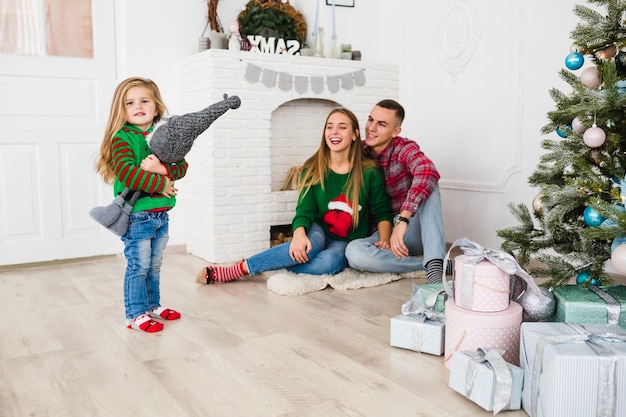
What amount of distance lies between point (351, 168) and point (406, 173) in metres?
0.28

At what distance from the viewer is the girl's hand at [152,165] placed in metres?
2.12

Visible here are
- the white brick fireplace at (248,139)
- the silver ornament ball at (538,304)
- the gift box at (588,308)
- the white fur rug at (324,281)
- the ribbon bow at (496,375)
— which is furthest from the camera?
the white brick fireplace at (248,139)

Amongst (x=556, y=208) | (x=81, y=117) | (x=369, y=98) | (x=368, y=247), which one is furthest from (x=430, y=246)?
(x=81, y=117)

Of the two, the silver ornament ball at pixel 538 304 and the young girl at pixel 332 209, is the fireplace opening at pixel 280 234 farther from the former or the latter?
the silver ornament ball at pixel 538 304

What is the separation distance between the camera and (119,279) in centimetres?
297

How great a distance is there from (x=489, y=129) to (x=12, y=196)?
2724 millimetres

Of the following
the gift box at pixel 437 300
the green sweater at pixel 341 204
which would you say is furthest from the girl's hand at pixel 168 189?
the gift box at pixel 437 300

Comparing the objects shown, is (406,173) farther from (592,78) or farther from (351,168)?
(592,78)

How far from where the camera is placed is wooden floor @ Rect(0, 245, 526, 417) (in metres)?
1.57

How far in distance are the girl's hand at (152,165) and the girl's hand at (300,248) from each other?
2.90 ft

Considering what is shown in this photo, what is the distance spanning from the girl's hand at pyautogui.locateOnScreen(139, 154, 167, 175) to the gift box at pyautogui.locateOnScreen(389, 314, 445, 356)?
98 centimetres

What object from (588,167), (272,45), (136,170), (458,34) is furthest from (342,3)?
(588,167)

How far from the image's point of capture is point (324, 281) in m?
2.79

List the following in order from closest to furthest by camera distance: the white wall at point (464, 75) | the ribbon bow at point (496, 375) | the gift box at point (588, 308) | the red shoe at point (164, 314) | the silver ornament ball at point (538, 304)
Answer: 1. the ribbon bow at point (496, 375)
2. the gift box at point (588, 308)
3. the silver ornament ball at point (538, 304)
4. the red shoe at point (164, 314)
5. the white wall at point (464, 75)
